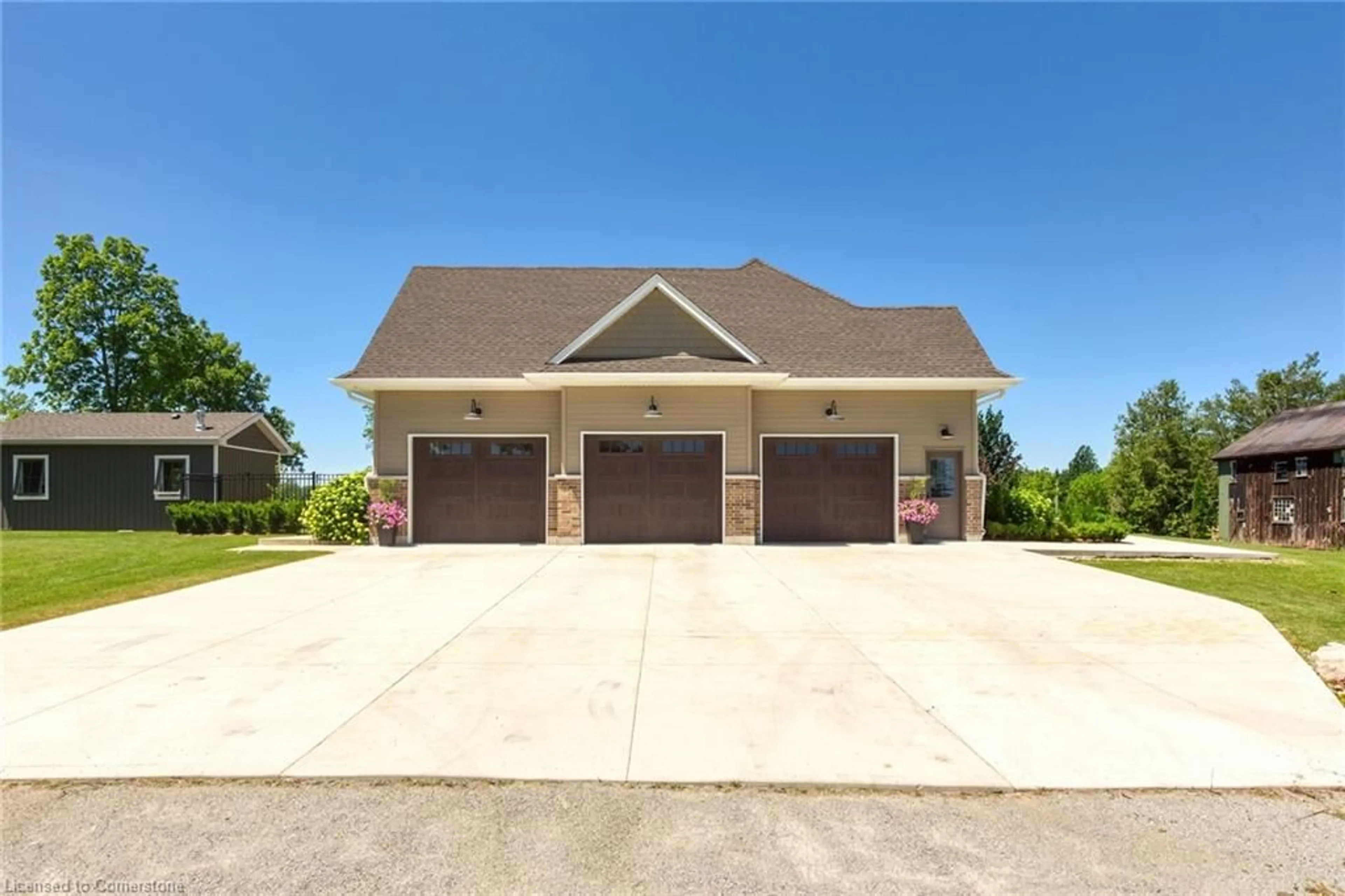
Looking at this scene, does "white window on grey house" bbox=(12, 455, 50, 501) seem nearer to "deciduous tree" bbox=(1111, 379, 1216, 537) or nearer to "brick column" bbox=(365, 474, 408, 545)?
"brick column" bbox=(365, 474, 408, 545)

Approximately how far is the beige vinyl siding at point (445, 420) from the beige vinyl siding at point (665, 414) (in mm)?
572

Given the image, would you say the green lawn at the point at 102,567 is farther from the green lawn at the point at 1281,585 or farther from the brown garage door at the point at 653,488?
the green lawn at the point at 1281,585

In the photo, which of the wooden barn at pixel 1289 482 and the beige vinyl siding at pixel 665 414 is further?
the wooden barn at pixel 1289 482

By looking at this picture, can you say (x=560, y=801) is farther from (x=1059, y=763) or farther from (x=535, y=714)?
(x=1059, y=763)

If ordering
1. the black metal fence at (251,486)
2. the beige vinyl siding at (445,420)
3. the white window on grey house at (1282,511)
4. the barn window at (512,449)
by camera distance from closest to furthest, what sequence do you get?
the beige vinyl siding at (445,420)
the barn window at (512,449)
the black metal fence at (251,486)
the white window on grey house at (1282,511)

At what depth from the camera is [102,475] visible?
21609 mm

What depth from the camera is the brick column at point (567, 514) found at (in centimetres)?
1463

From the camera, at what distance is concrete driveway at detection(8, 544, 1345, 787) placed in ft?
12.2

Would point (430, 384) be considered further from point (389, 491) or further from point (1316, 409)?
point (1316, 409)

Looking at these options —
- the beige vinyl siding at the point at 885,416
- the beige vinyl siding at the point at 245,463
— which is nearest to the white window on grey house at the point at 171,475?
the beige vinyl siding at the point at 245,463

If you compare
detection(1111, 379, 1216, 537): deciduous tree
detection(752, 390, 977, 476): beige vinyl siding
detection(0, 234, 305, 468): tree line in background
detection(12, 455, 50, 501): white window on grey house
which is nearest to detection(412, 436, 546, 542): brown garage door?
detection(752, 390, 977, 476): beige vinyl siding

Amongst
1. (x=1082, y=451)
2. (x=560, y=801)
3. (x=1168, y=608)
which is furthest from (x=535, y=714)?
(x=1082, y=451)

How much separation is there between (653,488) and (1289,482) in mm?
26410

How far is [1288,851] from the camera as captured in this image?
2.92m
